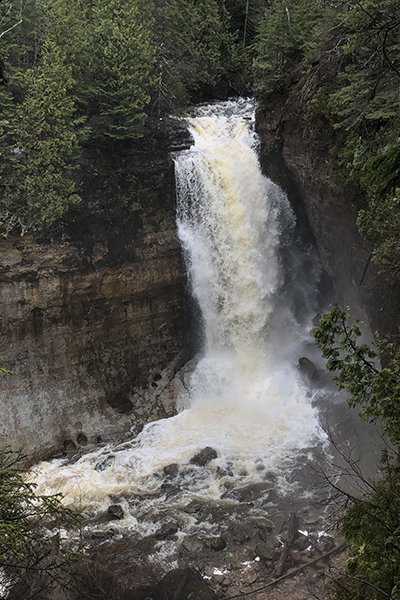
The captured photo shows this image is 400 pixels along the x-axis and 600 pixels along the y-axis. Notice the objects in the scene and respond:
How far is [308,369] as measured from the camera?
16.6 meters

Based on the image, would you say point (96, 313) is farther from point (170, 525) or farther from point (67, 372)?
point (170, 525)

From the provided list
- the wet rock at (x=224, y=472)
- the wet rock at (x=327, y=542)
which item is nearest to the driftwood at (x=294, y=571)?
the wet rock at (x=327, y=542)

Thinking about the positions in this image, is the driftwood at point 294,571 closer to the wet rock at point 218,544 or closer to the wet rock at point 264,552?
the wet rock at point 264,552

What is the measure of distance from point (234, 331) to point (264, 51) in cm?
1133

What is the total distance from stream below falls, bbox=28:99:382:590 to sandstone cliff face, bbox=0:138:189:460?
0.99 m

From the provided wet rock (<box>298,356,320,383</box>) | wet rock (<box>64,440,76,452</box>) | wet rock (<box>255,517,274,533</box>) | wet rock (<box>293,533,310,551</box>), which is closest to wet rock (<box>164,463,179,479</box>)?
wet rock (<box>255,517,274,533</box>)

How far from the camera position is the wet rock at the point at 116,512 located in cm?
1152

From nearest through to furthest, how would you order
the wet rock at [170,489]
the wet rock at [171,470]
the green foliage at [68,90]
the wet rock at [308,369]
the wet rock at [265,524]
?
the wet rock at [265,524] < the wet rock at [170,489] < the wet rock at [171,470] < the green foliage at [68,90] < the wet rock at [308,369]

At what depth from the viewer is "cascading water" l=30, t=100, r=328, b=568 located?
48.4ft

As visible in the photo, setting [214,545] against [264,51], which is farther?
[264,51]

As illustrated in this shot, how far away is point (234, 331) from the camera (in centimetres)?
1789

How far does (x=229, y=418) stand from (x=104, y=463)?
4.71 m

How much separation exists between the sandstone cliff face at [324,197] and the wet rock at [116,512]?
8478 mm

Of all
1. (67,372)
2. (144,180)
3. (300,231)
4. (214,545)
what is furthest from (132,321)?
(214,545)
